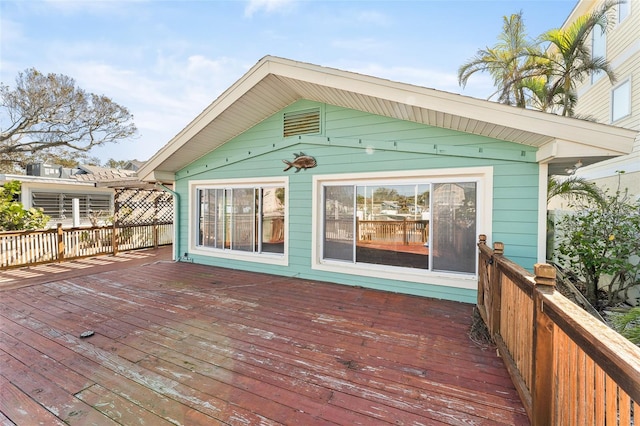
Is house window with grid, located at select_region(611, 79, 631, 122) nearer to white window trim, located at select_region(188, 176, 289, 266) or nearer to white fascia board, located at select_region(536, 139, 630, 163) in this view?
white fascia board, located at select_region(536, 139, 630, 163)

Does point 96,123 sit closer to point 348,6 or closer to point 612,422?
point 348,6

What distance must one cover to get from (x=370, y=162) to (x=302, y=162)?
1.34 meters

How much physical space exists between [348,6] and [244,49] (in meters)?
2.95

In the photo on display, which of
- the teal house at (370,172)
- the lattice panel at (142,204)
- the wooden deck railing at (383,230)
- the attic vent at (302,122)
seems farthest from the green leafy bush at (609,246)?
the lattice panel at (142,204)

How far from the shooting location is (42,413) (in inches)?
80.6

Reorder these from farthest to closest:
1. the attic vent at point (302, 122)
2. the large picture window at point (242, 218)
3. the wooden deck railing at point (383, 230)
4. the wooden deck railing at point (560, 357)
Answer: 1. the large picture window at point (242, 218)
2. the attic vent at point (302, 122)
3. the wooden deck railing at point (383, 230)
4. the wooden deck railing at point (560, 357)

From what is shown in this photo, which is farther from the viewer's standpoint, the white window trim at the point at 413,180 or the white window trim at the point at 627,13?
the white window trim at the point at 627,13

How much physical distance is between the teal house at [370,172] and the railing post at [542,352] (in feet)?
8.17

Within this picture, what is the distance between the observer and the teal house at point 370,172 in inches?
153

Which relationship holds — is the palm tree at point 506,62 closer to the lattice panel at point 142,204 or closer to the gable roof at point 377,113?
the gable roof at point 377,113

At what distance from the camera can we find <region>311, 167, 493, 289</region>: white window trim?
4160 millimetres

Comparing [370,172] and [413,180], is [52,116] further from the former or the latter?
[413,180]

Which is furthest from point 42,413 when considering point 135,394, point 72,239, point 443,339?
point 72,239

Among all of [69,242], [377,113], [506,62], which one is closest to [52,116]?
[69,242]
